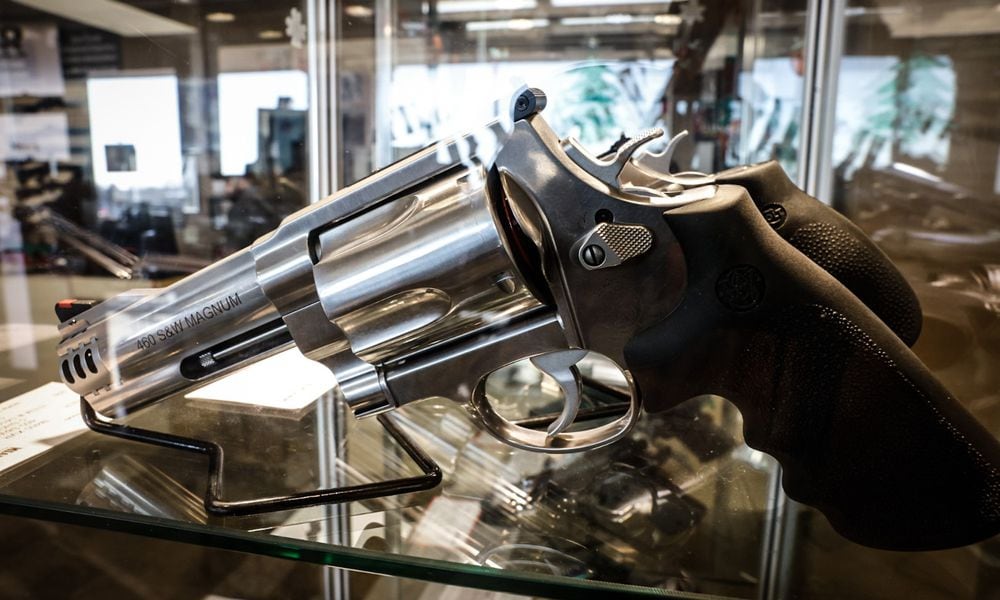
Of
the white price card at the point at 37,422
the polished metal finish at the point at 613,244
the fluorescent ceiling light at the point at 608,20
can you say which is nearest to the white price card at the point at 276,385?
the white price card at the point at 37,422

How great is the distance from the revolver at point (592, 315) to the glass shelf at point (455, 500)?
0.31 ft

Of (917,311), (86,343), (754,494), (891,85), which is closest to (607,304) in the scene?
(754,494)

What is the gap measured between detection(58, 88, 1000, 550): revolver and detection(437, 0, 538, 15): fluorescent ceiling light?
57 cm

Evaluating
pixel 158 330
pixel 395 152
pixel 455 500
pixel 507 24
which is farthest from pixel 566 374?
pixel 507 24

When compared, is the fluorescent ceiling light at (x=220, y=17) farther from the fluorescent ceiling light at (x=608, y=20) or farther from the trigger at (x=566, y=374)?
the trigger at (x=566, y=374)

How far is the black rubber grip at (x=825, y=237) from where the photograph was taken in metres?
0.78

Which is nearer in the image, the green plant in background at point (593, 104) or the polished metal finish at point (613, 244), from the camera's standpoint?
the polished metal finish at point (613, 244)

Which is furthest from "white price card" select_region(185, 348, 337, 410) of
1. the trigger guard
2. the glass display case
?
the trigger guard

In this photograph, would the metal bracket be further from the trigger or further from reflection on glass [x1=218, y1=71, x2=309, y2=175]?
reflection on glass [x1=218, y1=71, x2=309, y2=175]

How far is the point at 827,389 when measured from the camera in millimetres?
521

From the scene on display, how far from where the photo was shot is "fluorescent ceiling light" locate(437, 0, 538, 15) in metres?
1.16

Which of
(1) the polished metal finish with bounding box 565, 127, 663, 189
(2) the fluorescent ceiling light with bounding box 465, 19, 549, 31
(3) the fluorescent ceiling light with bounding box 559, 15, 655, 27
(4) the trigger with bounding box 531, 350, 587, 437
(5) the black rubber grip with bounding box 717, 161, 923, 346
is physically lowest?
(4) the trigger with bounding box 531, 350, 587, 437

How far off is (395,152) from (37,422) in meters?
0.65

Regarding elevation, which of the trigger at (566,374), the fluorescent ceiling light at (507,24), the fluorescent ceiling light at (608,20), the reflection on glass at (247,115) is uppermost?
the fluorescent ceiling light at (608,20)
